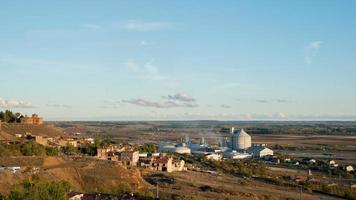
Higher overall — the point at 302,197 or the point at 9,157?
the point at 9,157

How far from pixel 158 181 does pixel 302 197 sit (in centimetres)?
1091

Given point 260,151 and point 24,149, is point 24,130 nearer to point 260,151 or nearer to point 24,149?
point 24,149

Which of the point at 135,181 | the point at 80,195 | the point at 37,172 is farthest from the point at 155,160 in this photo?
the point at 80,195

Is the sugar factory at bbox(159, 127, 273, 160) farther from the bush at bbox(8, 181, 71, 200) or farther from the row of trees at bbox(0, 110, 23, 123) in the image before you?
the bush at bbox(8, 181, 71, 200)

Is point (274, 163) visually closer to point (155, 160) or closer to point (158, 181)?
point (155, 160)

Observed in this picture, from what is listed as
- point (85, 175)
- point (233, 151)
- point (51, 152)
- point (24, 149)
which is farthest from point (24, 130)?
point (233, 151)

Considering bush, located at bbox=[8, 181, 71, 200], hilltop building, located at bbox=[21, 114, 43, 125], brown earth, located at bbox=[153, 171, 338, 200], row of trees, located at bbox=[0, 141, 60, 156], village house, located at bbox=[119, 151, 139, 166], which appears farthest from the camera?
hilltop building, located at bbox=[21, 114, 43, 125]

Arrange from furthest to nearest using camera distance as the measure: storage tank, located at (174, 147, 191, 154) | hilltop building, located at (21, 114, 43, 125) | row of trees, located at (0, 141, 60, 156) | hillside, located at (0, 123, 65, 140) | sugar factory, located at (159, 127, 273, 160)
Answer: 1. storage tank, located at (174, 147, 191, 154)
2. sugar factory, located at (159, 127, 273, 160)
3. hilltop building, located at (21, 114, 43, 125)
4. hillside, located at (0, 123, 65, 140)
5. row of trees, located at (0, 141, 60, 156)

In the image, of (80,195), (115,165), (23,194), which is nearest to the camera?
(23,194)

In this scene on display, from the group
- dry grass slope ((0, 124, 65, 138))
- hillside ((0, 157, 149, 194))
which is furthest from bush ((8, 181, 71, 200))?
dry grass slope ((0, 124, 65, 138))

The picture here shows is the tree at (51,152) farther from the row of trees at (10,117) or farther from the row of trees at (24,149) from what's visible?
the row of trees at (10,117)

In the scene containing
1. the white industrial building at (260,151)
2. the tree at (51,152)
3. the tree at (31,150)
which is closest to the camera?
the tree at (31,150)

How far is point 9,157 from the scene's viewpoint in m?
37.6

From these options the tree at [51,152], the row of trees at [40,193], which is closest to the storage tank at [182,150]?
the tree at [51,152]
